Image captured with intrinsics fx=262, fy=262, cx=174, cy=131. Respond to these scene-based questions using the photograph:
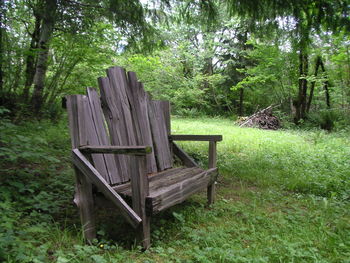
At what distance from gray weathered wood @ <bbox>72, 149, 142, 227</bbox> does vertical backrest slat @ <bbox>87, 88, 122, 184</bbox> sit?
31cm

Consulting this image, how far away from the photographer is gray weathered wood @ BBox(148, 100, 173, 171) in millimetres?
3152

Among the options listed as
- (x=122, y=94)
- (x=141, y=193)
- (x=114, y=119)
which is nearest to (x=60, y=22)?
(x=122, y=94)

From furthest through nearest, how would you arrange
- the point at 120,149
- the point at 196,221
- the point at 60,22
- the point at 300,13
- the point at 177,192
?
the point at 60,22
the point at 300,13
the point at 196,221
the point at 177,192
the point at 120,149

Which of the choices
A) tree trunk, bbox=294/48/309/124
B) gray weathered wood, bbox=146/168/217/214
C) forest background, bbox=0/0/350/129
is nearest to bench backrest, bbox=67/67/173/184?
gray weathered wood, bbox=146/168/217/214

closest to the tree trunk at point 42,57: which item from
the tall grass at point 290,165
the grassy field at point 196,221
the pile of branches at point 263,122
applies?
the grassy field at point 196,221

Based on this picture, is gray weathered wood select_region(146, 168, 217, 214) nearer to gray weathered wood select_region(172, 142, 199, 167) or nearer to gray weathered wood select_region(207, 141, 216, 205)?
gray weathered wood select_region(207, 141, 216, 205)

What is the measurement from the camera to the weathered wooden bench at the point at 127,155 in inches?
80.5

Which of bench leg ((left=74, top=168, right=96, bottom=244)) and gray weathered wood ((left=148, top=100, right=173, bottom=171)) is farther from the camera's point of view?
gray weathered wood ((left=148, top=100, right=173, bottom=171))

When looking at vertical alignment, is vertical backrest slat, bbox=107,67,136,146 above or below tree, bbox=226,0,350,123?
below

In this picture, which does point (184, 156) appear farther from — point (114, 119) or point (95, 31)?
point (95, 31)

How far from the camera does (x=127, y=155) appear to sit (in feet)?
8.55

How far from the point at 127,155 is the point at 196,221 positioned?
98cm

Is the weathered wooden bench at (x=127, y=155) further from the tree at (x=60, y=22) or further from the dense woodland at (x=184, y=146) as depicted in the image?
the tree at (x=60, y=22)

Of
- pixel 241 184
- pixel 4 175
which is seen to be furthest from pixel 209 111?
pixel 4 175
